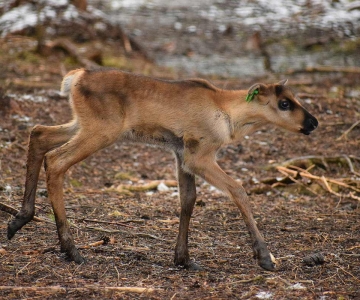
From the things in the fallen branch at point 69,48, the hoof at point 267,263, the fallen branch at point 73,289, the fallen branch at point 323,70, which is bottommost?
the fallen branch at point 323,70

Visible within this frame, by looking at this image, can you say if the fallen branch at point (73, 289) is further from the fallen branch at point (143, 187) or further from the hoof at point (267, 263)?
the fallen branch at point (143, 187)

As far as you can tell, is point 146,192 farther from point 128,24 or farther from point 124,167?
point 128,24

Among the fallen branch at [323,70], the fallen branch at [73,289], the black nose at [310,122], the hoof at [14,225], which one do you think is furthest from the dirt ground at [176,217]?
the fallen branch at [323,70]

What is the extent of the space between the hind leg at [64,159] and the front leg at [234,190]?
0.86m

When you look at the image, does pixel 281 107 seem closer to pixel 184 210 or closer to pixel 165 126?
pixel 165 126

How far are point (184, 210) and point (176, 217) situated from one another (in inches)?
67.8

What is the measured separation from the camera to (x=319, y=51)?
1934 cm

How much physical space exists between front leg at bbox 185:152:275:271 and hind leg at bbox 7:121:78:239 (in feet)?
4.31

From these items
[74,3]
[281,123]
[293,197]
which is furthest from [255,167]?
[74,3]

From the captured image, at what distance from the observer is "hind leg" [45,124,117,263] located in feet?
21.6

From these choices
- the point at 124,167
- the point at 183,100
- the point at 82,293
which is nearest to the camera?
the point at 82,293

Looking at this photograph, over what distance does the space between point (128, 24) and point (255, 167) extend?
11876 millimetres

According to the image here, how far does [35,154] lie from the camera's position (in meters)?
7.06

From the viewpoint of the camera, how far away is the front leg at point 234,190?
6504 millimetres
